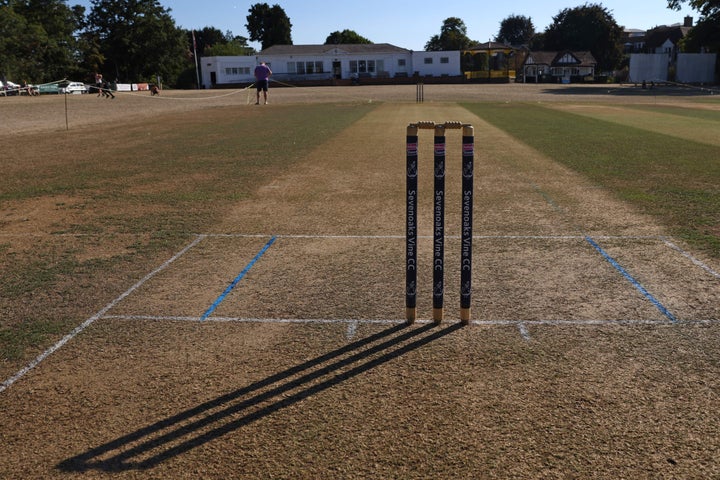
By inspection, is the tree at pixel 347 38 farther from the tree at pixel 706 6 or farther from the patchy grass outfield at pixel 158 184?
the patchy grass outfield at pixel 158 184

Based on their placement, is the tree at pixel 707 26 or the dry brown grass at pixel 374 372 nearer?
the dry brown grass at pixel 374 372

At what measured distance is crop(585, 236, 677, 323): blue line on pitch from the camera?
6520 millimetres

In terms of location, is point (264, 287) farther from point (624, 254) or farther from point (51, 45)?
point (51, 45)

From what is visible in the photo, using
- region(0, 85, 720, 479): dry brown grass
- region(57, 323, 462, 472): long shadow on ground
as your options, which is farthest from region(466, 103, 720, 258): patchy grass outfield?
region(57, 323, 462, 472): long shadow on ground

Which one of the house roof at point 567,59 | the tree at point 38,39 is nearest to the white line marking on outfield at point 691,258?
the tree at point 38,39

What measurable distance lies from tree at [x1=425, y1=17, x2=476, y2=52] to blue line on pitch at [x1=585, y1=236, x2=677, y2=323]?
133m

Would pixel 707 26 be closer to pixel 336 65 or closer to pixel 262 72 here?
pixel 336 65

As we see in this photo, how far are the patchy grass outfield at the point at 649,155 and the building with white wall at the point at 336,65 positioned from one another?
6454 centimetres

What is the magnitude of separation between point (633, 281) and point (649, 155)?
11622 mm

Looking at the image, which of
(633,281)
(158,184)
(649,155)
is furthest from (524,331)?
(649,155)

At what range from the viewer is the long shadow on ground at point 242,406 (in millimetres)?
4227

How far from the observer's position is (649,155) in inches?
693

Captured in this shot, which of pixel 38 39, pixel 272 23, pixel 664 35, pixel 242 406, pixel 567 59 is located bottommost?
pixel 242 406

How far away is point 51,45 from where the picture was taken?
289 feet
